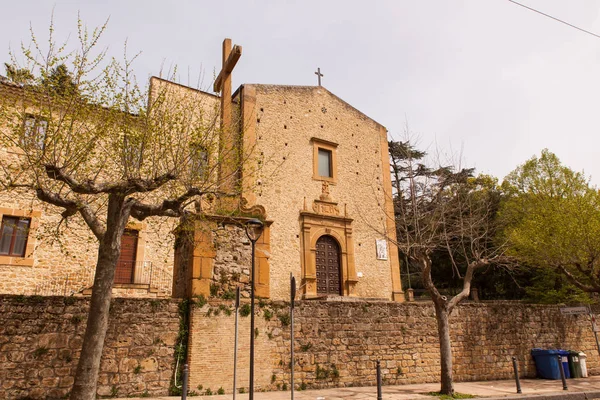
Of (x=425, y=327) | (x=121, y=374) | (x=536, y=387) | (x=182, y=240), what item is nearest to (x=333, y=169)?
(x=425, y=327)

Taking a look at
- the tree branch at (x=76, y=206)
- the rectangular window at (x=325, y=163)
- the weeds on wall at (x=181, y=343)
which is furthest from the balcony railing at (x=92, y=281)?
the rectangular window at (x=325, y=163)

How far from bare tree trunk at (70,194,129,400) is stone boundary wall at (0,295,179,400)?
56.8 inches

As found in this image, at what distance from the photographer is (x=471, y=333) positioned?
12.0m

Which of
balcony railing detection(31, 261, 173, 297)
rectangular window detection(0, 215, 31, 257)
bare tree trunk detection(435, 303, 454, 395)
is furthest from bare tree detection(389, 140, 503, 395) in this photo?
rectangular window detection(0, 215, 31, 257)

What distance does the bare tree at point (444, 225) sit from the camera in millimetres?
9719

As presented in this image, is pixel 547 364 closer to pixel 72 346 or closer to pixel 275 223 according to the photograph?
pixel 275 223

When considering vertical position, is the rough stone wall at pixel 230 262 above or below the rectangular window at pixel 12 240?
below

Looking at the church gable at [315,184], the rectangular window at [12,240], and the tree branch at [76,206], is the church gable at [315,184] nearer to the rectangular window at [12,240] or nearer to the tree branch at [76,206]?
the rectangular window at [12,240]

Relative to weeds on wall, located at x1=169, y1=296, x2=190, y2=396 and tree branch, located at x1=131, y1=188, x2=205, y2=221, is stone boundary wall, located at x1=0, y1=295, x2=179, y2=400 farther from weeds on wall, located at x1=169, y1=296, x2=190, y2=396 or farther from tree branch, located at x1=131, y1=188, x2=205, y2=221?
tree branch, located at x1=131, y1=188, x2=205, y2=221

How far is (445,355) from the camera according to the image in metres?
9.16

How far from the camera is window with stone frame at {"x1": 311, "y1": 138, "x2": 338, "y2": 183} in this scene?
17441mm

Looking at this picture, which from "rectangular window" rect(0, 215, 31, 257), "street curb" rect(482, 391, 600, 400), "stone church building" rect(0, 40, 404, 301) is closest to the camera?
"street curb" rect(482, 391, 600, 400)

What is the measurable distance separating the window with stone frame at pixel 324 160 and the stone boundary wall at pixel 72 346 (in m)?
10.1

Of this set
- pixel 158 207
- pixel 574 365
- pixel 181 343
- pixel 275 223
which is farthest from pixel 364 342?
pixel 574 365
